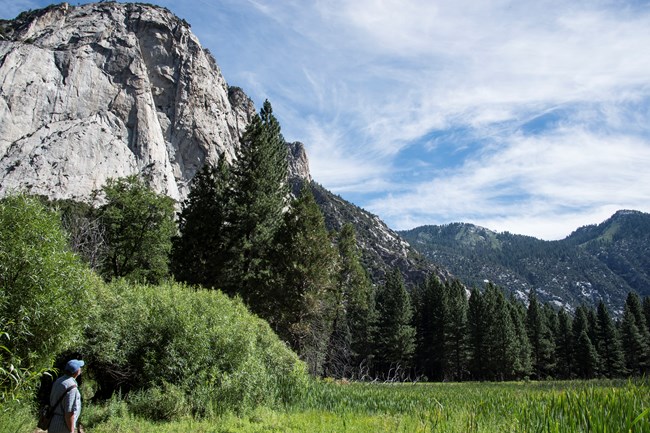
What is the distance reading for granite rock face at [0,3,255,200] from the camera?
7956cm

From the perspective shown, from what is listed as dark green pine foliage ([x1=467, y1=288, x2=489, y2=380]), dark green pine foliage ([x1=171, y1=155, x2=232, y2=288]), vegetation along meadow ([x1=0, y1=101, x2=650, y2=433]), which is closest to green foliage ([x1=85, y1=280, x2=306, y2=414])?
vegetation along meadow ([x1=0, y1=101, x2=650, y2=433])

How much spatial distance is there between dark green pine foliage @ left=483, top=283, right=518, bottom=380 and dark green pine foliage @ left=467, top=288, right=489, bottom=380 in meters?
0.60

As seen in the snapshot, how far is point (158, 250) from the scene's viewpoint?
1410 inches

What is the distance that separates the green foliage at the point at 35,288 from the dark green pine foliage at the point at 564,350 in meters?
78.7

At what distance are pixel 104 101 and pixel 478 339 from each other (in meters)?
89.0

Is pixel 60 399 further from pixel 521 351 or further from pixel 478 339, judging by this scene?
pixel 521 351

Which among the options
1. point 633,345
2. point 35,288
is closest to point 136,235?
point 35,288

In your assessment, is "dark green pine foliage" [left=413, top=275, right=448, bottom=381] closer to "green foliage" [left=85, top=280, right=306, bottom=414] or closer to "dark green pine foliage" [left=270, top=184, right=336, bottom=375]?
"dark green pine foliage" [left=270, top=184, right=336, bottom=375]

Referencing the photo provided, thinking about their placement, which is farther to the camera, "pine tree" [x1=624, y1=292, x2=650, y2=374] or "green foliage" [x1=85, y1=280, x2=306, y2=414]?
"pine tree" [x1=624, y1=292, x2=650, y2=374]

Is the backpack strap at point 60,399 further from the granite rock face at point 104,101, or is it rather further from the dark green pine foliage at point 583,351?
the dark green pine foliage at point 583,351

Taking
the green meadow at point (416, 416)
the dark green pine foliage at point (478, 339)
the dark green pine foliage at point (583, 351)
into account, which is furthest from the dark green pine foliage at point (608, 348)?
the green meadow at point (416, 416)

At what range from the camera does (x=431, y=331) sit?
6631 cm

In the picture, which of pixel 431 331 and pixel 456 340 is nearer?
pixel 456 340

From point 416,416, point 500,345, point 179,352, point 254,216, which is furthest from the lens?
point 500,345
